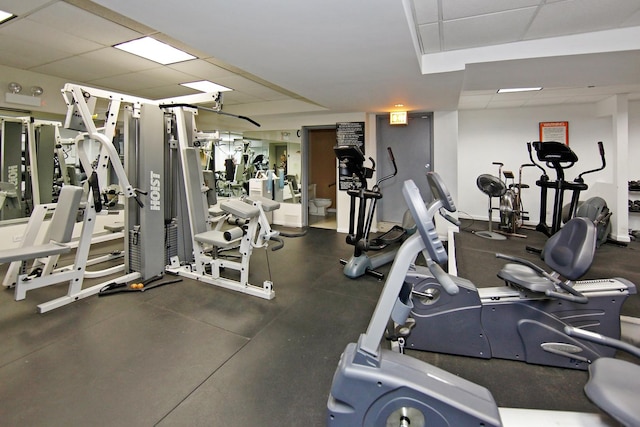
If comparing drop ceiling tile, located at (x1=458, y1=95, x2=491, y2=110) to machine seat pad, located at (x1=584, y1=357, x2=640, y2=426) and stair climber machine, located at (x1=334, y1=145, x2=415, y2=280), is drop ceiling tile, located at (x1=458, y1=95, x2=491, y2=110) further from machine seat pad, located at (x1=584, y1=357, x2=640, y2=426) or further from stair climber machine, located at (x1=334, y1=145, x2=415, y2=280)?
machine seat pad, located at (x1=584, y1=357, x2=640, y2=426)

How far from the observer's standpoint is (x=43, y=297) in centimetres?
306

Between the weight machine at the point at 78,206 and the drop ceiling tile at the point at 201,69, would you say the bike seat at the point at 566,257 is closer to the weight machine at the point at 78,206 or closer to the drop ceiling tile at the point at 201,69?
the weight machine at the point at 78,206

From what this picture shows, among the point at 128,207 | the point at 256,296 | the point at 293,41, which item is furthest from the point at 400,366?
the point at 128,207

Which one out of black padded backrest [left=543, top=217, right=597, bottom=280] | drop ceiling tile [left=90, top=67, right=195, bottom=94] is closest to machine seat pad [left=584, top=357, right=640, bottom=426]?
black padded backrest [left=543, top=217, right=597, bottom=280]

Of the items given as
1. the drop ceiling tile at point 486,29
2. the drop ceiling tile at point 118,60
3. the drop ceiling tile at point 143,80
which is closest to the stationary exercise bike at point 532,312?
the drop ceiling tile at point 486,29

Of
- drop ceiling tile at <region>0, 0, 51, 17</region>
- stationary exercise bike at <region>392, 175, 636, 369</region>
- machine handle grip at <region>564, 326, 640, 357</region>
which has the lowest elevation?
stationary exercise bike at <region>392, 175, 636, 369</region>

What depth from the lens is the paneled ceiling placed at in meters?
2.13

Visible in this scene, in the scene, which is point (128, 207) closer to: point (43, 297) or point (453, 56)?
point (43, 297)

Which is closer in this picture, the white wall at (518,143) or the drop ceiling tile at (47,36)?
the drop ceiling tile at (47,36)

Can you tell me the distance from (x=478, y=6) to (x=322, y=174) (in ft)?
Result: 17.4

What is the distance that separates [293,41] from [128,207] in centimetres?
261

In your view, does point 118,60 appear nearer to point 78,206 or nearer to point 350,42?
point 78,206

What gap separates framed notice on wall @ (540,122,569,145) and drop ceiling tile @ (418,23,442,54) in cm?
431

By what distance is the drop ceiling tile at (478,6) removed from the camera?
2.29 m
